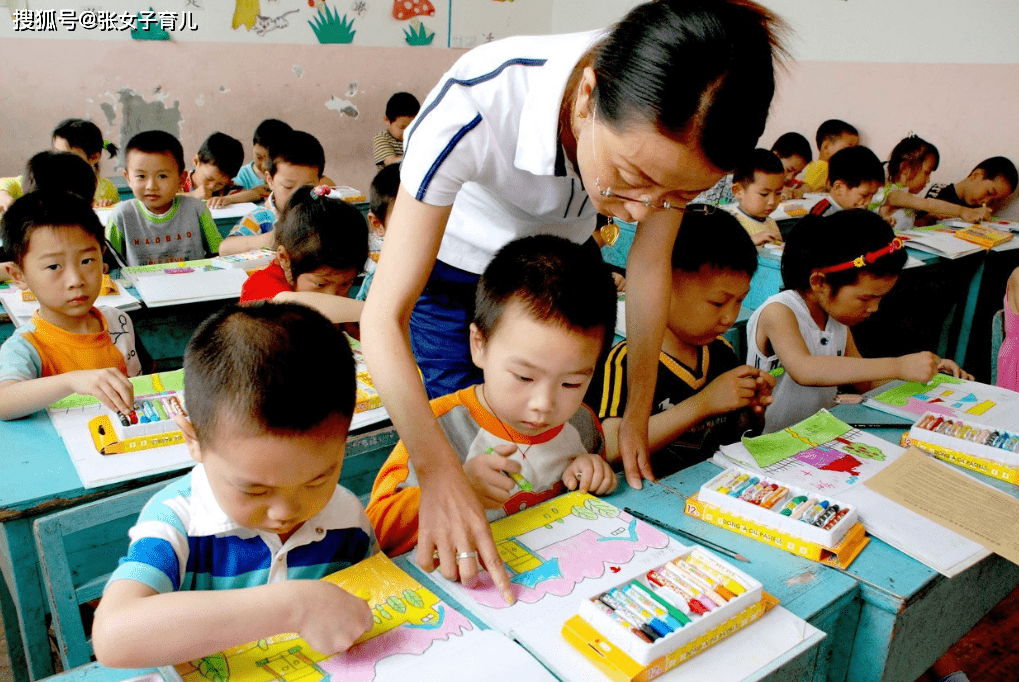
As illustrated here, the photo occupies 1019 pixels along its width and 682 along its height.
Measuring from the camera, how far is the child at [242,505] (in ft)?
2.25

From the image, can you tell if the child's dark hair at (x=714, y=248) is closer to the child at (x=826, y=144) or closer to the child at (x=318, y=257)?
the child at (x=318, y=257)

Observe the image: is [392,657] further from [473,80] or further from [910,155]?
[910,155]

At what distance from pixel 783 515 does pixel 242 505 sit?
698mm

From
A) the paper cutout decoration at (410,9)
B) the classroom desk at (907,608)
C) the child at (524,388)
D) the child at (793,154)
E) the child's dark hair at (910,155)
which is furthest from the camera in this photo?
the paper cutout decoration at (410,9)

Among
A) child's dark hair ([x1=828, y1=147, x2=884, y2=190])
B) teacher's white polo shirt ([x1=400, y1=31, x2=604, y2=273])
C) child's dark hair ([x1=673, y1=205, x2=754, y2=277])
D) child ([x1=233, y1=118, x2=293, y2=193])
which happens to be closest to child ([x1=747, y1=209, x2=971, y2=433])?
child's dark hair ([x1=673, y1=205, x2=754, y2=277])

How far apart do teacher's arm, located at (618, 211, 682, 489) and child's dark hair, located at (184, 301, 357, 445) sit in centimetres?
65

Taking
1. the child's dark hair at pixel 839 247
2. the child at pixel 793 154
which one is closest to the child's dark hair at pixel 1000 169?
the child at pixel 793 154

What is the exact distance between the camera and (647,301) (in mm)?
1337

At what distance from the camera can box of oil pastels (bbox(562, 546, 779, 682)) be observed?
72cm

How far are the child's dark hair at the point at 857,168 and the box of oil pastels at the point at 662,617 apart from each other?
141 inches

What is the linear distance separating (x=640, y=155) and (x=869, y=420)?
926 mm

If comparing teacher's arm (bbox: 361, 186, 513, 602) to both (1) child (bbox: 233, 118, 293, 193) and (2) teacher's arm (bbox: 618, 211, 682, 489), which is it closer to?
(2) teacher's arm (bbox: 618, 211, 682, 489)

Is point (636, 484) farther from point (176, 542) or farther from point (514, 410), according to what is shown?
point (176, 542)

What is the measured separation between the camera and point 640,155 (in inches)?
33.8
